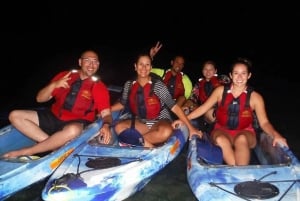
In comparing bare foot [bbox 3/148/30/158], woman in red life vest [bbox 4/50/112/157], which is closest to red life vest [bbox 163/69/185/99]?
woman in red life vest [bbox 4/50/112/157]

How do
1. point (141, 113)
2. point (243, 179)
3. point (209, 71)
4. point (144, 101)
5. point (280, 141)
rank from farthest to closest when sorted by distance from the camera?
point (209, 71) → point (141, 113) → point (144, 101) → point (280, 141) → point (243, 179)

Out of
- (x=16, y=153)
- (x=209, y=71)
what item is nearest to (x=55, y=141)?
(x=16, y=153)

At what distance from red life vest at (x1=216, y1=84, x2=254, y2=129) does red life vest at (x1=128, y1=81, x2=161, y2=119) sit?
765mm

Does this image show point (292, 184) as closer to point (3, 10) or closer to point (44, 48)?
point (44, 48)

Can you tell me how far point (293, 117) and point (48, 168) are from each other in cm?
501

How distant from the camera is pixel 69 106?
417 centimetres

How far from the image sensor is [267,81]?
437 inches

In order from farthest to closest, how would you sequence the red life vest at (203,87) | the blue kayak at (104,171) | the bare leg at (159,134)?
the red life vest at (203,87)
the bare leg at (159,134)
the blue kayak at (104,171)

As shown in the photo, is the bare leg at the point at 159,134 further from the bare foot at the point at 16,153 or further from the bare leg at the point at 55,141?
the bare foot at the point at 16,153

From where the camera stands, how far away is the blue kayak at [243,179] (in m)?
2.85

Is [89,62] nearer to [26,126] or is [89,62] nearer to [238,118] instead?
[26,126]

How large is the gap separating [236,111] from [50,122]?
204cm

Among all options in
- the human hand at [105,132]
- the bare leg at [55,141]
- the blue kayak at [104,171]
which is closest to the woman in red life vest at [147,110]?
the blue kayak at [104,171]

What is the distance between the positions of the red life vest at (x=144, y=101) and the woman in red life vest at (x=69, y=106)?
0.33 metres
